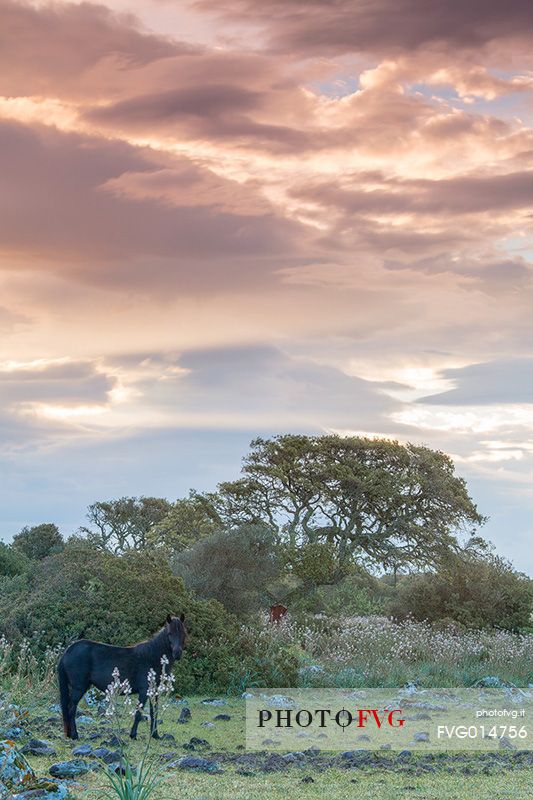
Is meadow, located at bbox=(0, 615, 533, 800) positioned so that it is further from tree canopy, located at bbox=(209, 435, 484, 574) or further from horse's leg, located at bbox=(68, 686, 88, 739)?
tree canopy, located at bbox=(209, 435, 484, 574)

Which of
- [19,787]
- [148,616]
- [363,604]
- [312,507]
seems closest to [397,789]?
[19,787]

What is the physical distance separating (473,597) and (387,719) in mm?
17333

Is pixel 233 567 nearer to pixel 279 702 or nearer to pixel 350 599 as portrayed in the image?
pixel 279 702

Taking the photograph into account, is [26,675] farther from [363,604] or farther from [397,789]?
[363,604]

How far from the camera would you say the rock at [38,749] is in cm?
1090

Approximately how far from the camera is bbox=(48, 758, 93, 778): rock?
966 cm

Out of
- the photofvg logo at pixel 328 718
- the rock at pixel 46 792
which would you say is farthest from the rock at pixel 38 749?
the photofvg logo at pixel 328 718

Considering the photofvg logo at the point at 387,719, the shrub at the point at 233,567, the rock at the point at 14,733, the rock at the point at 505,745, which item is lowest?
the rock at the point at 505,745

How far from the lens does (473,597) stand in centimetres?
3102

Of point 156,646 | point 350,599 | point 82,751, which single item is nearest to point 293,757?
point 156,646

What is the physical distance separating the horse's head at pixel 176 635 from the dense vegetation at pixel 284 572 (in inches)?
189

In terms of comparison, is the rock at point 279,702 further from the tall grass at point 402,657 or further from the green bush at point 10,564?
the green bush at point 10,564

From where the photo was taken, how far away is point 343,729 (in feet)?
45.1

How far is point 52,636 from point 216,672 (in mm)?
3056
